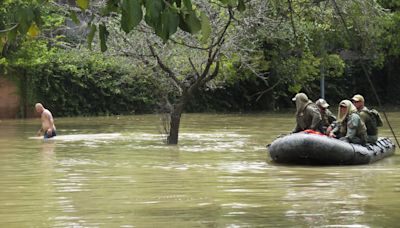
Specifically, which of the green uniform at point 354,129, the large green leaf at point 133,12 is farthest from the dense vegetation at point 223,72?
the large green leaf at point 133,12

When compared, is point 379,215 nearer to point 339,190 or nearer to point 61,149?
point 339,190

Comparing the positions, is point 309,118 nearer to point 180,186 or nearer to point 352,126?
point 352,126

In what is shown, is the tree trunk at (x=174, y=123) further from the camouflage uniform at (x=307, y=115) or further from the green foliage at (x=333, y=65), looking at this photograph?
the green foliage at (x=333, y=65)

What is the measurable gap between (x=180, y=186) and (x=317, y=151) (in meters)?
3.98

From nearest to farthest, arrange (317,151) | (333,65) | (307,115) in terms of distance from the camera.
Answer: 1. (317,151)
2. (307,115)
3. (333,65)

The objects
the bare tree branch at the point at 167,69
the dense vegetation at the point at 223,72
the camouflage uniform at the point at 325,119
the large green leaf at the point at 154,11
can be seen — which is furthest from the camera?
the dense vegetation at the point at 223,72

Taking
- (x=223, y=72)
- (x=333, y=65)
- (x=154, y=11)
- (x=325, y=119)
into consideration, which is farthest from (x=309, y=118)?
(x=333, y=65)

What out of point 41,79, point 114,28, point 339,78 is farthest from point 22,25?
point 339,78

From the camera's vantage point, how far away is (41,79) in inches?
1471

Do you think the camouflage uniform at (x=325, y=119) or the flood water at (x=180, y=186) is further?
the camouflage uniform at (x=325, y=119)

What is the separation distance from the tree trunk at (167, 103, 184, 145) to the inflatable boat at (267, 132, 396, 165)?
5.15m

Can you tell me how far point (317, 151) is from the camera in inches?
687

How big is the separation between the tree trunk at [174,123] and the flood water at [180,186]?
0.33 m

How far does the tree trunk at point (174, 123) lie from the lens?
75.4ft
